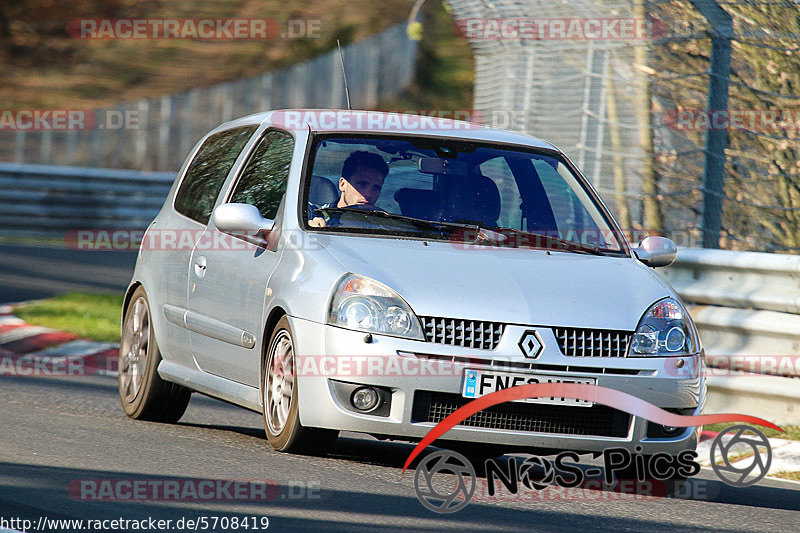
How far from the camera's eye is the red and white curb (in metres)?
10.5

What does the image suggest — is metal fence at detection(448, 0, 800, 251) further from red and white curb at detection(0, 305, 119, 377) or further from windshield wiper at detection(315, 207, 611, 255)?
red and white curb at detection(0, 305, 119, 377)

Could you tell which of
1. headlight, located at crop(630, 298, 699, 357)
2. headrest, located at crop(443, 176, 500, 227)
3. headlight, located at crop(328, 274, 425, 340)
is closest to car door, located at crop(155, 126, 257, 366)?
headrest, located at crop(443, 176, 500, 227)

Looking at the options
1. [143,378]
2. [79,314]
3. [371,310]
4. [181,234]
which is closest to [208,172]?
[181,234]

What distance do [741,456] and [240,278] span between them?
9.85ft

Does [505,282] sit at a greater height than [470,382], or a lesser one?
greater

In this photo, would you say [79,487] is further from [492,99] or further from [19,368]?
[492,99]

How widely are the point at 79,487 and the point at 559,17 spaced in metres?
6.75

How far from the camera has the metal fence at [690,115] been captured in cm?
991

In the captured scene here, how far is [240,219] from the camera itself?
7.01 meters

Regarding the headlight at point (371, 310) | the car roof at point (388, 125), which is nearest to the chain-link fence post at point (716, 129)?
the car roof at point (388, 125)

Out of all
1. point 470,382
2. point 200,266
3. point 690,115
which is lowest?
point 470,382

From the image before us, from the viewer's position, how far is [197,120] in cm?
3039

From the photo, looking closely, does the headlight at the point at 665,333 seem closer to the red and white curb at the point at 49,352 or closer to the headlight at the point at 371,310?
the headlight at the point at 371,310

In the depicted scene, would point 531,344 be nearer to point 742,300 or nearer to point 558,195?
point 558,195
